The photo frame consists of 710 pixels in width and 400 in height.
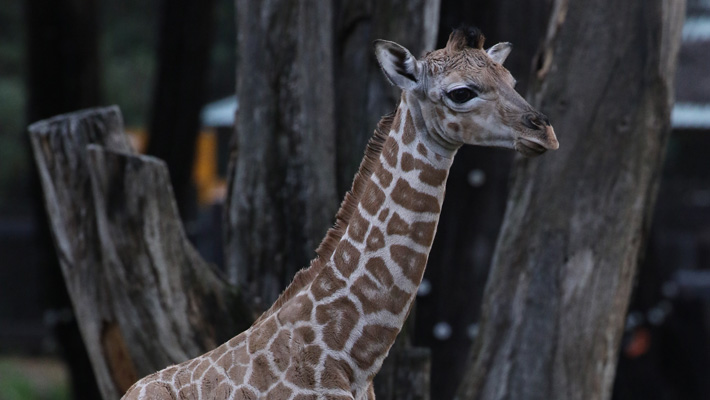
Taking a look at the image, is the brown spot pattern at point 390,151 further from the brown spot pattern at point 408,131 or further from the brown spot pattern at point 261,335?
the brown spot pattern at point 261,335

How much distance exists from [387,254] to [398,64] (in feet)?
2.47

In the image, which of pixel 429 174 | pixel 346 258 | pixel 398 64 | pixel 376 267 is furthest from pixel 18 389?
pixel 398 64

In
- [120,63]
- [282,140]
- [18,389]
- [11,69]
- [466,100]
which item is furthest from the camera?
[120,63]

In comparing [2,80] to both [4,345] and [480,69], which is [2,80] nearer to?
[4,345]

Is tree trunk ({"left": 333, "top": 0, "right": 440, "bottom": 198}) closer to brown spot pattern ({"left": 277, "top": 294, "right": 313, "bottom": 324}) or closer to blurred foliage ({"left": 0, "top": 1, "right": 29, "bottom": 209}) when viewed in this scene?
brown spot pattern ({"left": 277, "top": 294, "right": 313, "bottom": 324})

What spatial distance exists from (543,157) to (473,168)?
2.20m

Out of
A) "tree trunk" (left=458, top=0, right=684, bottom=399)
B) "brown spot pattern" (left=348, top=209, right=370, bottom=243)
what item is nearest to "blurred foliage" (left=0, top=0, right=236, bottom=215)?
"tree trunk" (left=458, top=0, right=684, bottom=399)

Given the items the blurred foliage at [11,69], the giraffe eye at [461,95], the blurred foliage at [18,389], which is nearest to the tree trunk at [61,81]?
the blurred foliage at [18,389]

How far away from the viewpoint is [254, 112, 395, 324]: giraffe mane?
394 centimetres

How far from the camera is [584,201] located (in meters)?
5.52

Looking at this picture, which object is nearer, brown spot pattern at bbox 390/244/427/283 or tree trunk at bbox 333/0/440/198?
brown spot pattern at bbox 390/244/427/283

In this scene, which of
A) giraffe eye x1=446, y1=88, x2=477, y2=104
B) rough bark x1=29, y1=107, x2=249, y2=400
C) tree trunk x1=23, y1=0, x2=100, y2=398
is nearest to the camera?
giraffe eye x1=446, y1=88, x2=477, y2=104

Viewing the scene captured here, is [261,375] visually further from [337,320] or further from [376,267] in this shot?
[376,267]

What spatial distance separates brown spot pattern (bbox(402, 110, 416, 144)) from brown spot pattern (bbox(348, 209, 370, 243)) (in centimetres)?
36
